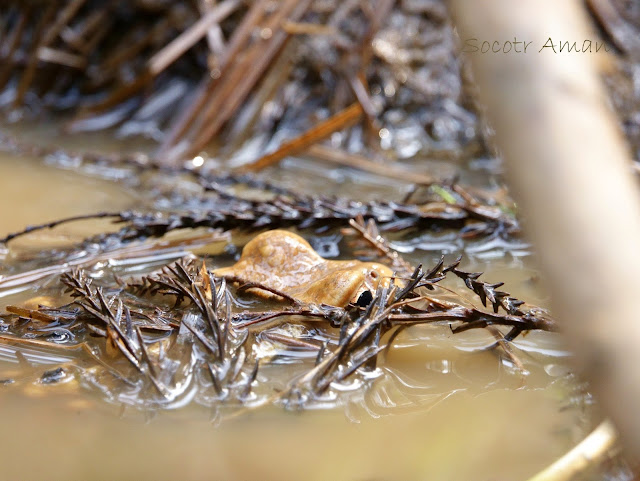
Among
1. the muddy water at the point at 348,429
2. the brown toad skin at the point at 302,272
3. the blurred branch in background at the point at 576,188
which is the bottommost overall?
the muddy water at the point at 348,429

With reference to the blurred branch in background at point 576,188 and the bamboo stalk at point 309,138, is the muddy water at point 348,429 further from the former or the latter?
the bamboo stalk at point 309,138

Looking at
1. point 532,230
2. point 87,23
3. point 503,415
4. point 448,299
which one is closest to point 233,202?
point 448,299

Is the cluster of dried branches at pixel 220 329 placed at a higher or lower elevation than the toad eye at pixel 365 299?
lower

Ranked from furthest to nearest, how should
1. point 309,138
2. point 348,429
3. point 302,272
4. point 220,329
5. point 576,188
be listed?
point 309,138
point 302,272
point 220,329
point 348,429
point 576,188

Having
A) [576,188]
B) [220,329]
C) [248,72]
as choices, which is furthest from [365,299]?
[248,72]

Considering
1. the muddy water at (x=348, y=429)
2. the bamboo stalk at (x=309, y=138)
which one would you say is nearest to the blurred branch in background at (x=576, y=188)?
the muddy water at (x=348, y=429)

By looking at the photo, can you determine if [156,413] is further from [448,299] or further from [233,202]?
[233,202]

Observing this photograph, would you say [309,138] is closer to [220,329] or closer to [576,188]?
[220,329]
